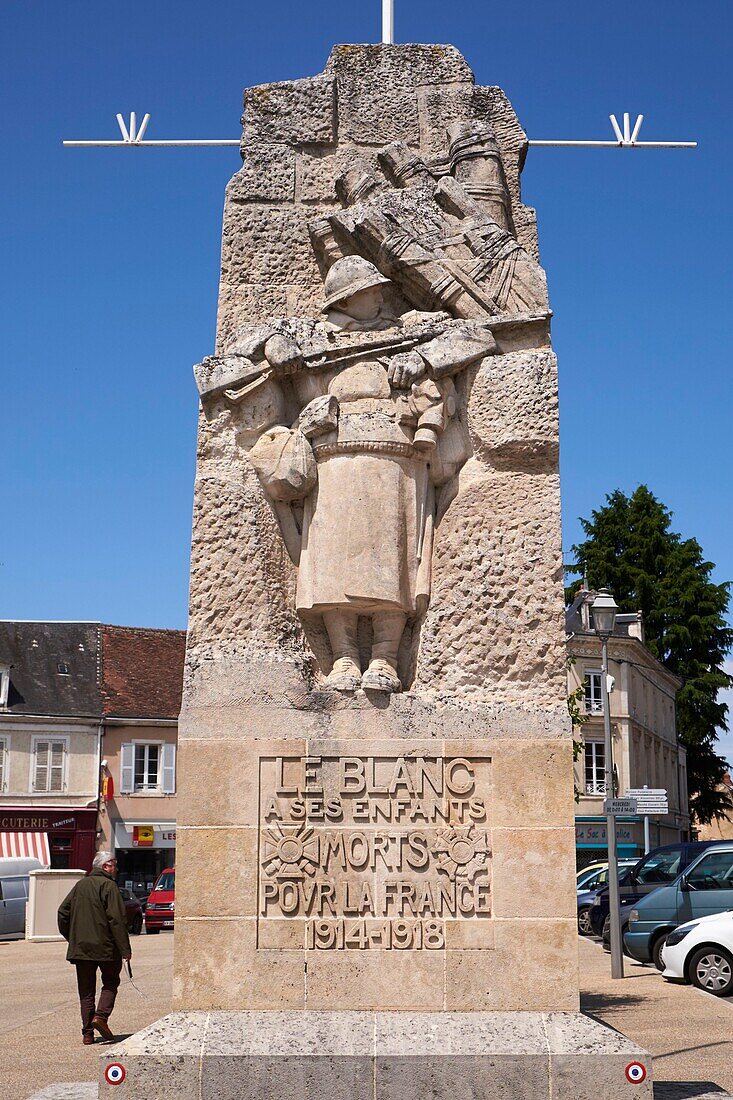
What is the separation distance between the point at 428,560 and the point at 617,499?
37.3 m

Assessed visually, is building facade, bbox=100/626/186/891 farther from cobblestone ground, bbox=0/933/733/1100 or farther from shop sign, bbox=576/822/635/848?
cobblestone ground, bbox=0/933/733/1100

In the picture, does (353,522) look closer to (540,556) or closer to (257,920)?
(540,556)

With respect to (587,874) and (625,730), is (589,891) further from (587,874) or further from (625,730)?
(625,730)

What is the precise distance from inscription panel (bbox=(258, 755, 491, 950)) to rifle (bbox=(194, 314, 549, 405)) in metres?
1.96

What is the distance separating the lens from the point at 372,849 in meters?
6.08

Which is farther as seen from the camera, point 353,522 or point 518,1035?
point 353,522

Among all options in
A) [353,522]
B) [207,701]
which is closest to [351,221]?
[353,522]

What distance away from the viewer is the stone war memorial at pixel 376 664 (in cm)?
570

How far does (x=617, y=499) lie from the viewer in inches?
1689

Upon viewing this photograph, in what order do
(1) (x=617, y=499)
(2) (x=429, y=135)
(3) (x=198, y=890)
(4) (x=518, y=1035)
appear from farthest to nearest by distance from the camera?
(1) (x=617, y=499), (2) (x=429, y=135), (3) (x=198, y=890), (4) (x=518, y=1035)

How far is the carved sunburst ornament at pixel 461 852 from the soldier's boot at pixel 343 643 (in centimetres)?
89

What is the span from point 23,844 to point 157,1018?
25.3 metres

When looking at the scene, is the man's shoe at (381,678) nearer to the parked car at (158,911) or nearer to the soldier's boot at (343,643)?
the soldier's boot at (343,643)

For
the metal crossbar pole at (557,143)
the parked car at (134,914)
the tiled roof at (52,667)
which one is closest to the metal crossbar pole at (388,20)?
the metal crossbar pole at (557,143)
